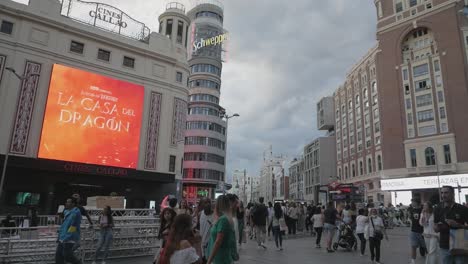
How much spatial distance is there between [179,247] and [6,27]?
2984 centimetres

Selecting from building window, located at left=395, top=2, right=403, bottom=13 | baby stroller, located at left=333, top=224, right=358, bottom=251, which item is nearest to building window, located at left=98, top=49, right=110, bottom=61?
baby stroller, located at left=333, top=224, right=358, bottom=251

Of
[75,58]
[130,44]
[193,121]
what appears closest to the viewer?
[75,58]

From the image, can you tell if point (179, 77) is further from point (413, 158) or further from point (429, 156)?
point (429, 156)

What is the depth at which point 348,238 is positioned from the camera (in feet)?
45.1

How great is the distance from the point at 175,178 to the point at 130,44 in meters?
13.7

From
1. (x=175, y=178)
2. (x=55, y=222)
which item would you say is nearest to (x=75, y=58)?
(x=175, y=178)

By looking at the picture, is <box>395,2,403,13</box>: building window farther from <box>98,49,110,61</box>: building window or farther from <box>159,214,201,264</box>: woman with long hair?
<box>159,214,201,264</box>: woman with long hair

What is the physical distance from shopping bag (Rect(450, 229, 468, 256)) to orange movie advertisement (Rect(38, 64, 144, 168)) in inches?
1033

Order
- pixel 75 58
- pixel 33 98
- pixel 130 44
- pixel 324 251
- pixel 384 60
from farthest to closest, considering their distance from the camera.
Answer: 1. pixel 384 60
2. pixel 130 44
3. pixel 75 58
4. pixel 33 98
5. pixel 324 251

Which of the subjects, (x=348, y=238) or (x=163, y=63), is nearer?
(x=348, y=238)

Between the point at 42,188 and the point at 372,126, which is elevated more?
the point at 372,126

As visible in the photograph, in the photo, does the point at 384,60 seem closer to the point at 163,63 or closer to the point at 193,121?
the point at 193,121

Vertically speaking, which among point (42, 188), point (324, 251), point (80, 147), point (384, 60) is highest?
point (384, 60)

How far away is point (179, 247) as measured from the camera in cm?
393
